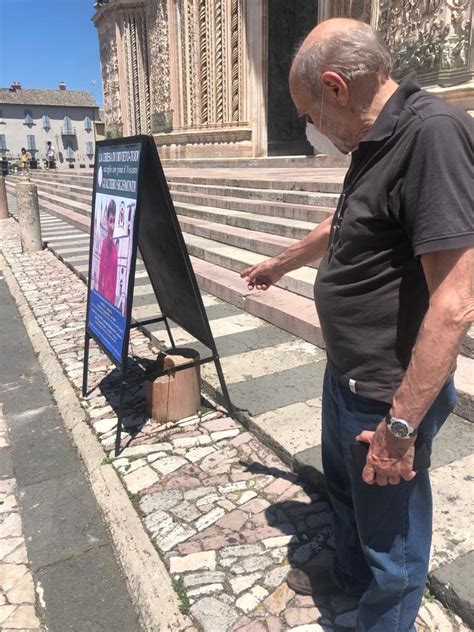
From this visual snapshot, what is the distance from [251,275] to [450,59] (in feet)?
24.5

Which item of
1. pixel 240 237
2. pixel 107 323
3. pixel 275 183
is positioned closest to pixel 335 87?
pixel 107 323

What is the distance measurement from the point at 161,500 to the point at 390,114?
2192mm

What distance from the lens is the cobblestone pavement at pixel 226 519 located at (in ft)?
6.47

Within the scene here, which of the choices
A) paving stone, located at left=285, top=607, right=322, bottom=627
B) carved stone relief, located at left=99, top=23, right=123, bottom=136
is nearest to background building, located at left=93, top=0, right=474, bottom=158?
carved stone relief, located at left=99, top=23, right=123, bottom=136

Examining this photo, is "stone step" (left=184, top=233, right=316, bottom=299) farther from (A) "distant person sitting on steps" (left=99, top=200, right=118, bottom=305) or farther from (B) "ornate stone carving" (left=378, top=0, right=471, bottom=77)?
(B) "ornate stone carving" (left=378, top=0, right=471, bottom=77)

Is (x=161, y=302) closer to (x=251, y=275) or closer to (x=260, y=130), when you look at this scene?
(x=251, y=275)

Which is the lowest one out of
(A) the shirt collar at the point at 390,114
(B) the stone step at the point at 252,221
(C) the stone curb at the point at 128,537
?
(C) the stone curb at the point at 128,537

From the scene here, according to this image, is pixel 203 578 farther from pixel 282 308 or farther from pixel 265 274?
pixel 282 308

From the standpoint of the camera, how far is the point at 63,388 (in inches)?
166

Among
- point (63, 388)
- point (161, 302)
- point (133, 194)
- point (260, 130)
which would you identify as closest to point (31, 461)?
point (63, 388)

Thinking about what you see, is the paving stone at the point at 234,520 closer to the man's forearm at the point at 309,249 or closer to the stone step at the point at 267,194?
the man's forearm at the point at 309,249

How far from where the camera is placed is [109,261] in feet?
11.3

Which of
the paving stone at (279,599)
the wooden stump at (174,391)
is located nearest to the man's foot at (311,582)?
the paving stone at (279,599)

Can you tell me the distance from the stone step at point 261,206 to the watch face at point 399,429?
5.16 meters
